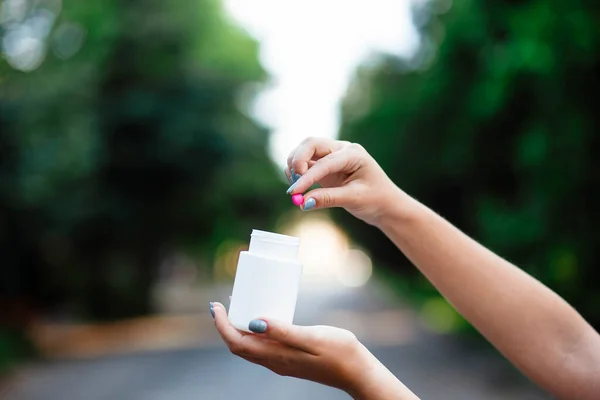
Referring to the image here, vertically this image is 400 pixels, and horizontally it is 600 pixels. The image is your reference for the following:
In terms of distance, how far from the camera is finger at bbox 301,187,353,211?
197cm

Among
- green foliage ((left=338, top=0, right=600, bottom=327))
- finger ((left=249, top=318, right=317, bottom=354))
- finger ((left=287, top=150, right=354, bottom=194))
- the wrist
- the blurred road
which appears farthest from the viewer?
the blurred road

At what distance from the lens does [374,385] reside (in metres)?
1.83

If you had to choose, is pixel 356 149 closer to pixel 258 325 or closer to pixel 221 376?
pixel 258 325

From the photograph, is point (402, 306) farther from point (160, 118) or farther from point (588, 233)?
point (588, 233)

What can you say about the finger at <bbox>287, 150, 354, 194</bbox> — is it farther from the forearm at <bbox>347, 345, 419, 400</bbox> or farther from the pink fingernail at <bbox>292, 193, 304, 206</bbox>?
the forearm at <bbox>347, 345, 419, 400</bbox>

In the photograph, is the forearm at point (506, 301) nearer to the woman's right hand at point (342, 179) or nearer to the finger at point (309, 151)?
the woman's right hand at point (342, 179)

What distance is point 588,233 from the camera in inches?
375

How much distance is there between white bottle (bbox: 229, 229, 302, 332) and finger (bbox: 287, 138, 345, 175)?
22 cm

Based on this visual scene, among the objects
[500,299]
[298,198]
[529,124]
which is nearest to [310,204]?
[298,198]

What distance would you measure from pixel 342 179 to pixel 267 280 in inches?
17.8

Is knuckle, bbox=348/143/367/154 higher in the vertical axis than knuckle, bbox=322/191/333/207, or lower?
higher

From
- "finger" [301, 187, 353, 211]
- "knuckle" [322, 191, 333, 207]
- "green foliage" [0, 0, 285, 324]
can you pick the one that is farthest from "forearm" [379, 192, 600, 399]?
"green foliage" [0, 0, 285, 324]

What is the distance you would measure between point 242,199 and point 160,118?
12264 mm


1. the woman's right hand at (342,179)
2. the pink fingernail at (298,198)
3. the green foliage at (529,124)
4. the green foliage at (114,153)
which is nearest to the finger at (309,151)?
the woman's right hand at (342,179)
